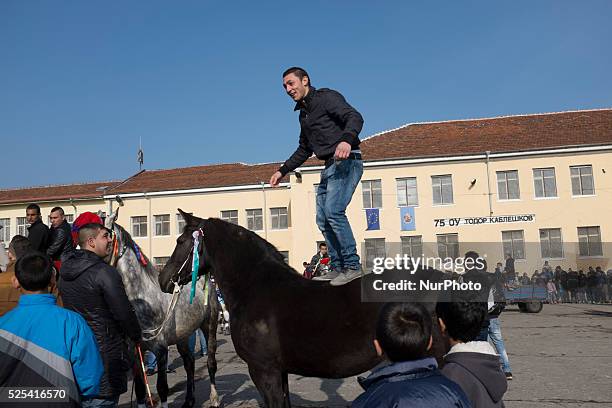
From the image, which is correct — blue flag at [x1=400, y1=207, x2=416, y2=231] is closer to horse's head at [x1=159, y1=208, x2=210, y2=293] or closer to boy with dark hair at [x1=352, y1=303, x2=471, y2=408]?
horse's head at [x1=159, y1=208, x2=210, y2=293]

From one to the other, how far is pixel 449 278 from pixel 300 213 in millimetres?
33256

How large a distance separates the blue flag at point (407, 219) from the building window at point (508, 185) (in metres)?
5.93

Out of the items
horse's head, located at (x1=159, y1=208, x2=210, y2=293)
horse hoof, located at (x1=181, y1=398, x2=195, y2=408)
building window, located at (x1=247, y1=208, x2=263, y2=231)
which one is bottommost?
horse hoof, located at (x1=181, y1=398, x2=195, y2=408)

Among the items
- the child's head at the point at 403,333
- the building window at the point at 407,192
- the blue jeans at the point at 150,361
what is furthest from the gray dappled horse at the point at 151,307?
the building window at the point at 407,192

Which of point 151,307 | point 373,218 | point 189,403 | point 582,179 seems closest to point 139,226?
point 373,218

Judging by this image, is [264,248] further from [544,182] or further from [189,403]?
[544,182]

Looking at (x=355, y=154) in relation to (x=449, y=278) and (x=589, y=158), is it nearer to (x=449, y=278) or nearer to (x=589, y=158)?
(x=449, y=278)

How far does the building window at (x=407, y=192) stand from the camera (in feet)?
114

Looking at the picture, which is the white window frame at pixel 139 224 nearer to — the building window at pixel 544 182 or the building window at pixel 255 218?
the building window at pixel 255 218

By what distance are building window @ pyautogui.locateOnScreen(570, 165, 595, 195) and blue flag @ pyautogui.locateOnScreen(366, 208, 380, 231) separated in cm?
1314

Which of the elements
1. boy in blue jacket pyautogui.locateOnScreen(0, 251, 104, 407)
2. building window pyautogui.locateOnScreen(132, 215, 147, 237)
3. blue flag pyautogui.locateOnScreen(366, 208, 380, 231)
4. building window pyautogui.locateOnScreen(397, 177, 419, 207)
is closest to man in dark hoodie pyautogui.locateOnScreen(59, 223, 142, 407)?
boy in blue jacket pyautogui.locateOnScreen(0, 251, 104, 407)

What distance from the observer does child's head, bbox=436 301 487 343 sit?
9.09 ft

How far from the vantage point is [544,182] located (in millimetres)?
33969

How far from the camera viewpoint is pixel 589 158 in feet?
110
